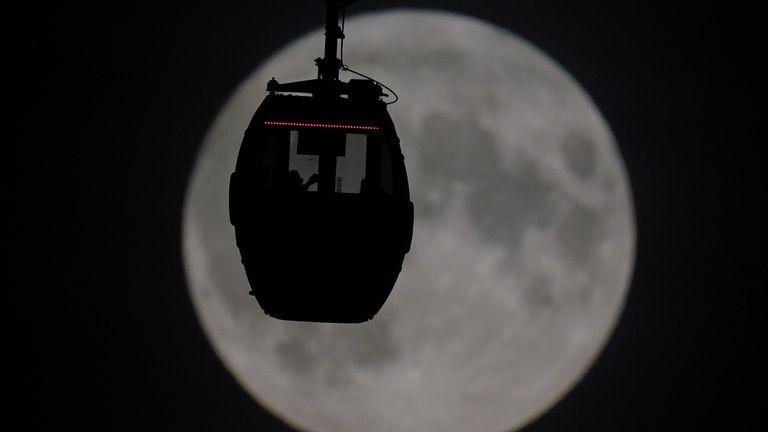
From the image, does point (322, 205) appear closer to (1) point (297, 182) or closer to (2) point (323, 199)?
(2) point (323, 199)

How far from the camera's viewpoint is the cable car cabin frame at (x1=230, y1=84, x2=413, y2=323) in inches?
Result: 366

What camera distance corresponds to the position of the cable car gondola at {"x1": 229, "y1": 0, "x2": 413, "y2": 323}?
9289 millimetres

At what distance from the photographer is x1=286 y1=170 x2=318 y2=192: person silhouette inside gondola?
371 inches

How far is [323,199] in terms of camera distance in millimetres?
9336

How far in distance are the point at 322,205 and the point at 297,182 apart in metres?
0.37

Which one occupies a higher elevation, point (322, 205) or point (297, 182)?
point (297, 182)

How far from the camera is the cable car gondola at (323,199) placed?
929cm

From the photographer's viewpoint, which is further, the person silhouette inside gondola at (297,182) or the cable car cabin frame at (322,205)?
the person silhouette inside gondola at (297,182)

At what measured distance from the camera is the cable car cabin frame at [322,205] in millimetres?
9289

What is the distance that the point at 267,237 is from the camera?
9.27 meters

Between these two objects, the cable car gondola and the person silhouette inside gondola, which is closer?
the cable car gondola

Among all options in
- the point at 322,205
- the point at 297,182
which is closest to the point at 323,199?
the point at 322,205

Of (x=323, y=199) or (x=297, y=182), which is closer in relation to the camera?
(x=323, y=199)

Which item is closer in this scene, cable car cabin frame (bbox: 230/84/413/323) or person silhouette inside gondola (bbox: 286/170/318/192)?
cable car cabin frame (bbox: 230/84/413/323)
